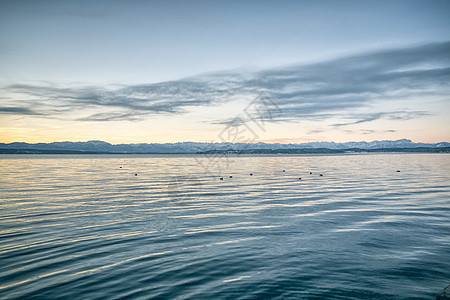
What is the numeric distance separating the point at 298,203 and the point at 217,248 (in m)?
16.3

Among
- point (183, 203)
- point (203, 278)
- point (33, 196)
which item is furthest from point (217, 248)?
point (33, 196)

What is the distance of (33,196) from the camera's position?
114 ft

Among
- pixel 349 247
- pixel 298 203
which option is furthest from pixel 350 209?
pixel 349 247

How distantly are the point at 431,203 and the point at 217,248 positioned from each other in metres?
25.2

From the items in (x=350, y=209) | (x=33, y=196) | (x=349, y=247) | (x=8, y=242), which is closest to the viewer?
(x=349, y=247)

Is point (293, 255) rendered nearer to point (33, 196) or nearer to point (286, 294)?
point (286, 294)

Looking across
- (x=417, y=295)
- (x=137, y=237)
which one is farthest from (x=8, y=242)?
(x=417, y=295)

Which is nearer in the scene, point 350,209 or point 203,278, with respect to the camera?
point 203,278

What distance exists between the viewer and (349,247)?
623 inches

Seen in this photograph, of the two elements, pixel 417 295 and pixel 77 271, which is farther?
pixel 77 271

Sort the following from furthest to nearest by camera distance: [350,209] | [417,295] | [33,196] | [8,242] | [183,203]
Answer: [33,196] < [183,203] < [350,209] < [8,242] < [417,295]

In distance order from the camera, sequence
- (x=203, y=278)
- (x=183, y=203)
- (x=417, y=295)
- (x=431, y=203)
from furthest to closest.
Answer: (x=183, y=203)
(x=431, y=203)
(x=203, y=278)
(x=417, y=295)

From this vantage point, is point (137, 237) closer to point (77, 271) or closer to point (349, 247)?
point (77, 271)

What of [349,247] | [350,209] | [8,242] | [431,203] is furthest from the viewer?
[431,203]
